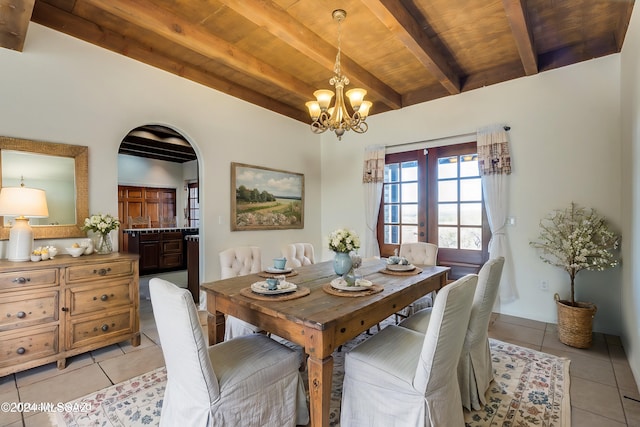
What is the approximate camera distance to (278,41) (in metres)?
3.08

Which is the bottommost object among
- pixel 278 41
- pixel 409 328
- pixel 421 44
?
pixel 409 328

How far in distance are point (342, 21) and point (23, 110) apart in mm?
2914

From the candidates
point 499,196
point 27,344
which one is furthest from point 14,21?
point 499,196

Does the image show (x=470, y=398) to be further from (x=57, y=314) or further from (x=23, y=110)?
(x=23, y=110)

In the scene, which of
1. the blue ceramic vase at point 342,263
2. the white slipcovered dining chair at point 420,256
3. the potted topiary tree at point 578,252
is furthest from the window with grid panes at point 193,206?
the potted topiary tree at point 578,252

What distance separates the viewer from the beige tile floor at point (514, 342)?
184cm

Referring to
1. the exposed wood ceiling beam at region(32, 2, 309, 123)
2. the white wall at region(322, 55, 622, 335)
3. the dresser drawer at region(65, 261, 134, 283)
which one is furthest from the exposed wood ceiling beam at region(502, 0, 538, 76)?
the dresser drawer at region(65, 261, 134, 283)

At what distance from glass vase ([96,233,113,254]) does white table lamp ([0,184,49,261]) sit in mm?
490

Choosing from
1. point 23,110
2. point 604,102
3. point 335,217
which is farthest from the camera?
point 335,217

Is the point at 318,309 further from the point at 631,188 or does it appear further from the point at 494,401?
the point at 631,188

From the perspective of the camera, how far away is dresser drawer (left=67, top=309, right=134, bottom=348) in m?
2.44

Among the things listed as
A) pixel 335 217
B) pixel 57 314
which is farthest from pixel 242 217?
pixel 57 314

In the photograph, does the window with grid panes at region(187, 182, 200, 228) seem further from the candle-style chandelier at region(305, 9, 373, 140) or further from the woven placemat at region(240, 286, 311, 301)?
the woven placemat at region(240, 286, 311, 301)

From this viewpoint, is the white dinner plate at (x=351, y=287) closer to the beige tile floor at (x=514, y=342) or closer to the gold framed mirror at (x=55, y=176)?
the beige tile floor at (x=514, y=342)
